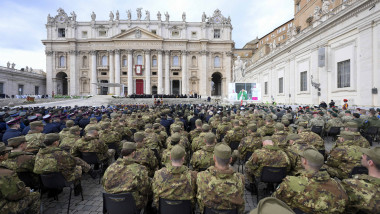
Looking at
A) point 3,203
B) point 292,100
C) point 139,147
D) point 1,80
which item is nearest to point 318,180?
point 139,147

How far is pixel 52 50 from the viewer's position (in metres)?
49.0

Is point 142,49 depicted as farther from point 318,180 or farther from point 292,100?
point 318,180

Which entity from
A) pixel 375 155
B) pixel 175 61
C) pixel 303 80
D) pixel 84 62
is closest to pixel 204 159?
pixel 375 155

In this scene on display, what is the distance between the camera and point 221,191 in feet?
8.82

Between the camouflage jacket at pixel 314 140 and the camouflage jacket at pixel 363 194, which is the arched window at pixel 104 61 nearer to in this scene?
the camouflage jacket at pixel 314 140

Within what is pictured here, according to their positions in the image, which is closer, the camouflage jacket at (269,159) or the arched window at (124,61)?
the camouflage jacket at (269,159)

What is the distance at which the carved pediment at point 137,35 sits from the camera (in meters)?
47.2

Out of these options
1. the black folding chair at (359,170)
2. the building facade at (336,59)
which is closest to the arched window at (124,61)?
the building facade at (336,59)

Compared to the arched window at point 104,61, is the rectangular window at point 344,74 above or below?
below

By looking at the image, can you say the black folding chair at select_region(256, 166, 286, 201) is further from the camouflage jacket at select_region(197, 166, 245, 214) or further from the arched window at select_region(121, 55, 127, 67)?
the arched window at select_region(121, 55, 127, 67)

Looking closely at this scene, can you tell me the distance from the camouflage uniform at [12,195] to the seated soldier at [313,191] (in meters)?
3.69

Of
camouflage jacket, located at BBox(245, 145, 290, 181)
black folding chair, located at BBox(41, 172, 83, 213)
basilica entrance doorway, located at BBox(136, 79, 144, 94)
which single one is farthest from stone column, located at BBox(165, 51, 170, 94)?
camouflage jacket, located at BBox(245, 145, 290, 181)

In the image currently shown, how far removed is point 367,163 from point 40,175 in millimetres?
5645

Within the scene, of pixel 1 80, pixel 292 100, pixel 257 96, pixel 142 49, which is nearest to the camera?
pixel 257 96
